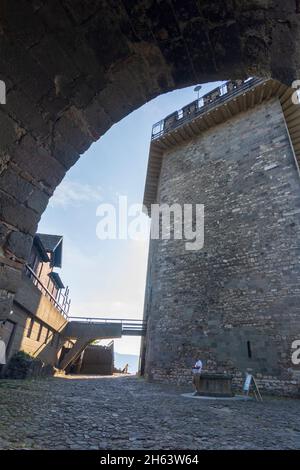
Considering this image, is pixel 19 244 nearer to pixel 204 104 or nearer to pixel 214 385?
pixel 214 385

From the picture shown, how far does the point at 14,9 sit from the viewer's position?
176 centimetres

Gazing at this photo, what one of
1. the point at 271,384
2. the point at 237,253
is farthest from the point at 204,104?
the point at 271,384

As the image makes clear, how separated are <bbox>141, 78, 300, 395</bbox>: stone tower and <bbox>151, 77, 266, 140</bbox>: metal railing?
0.10 m

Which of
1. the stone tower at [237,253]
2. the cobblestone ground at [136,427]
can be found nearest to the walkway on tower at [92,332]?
the stone tower at [237,253]

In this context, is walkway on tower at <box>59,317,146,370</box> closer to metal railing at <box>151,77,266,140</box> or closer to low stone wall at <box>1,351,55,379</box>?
low stone wall at <box>1,351,55,379</box>

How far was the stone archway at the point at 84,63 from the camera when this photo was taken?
6.01 ft

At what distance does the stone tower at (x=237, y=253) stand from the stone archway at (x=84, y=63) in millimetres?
8784

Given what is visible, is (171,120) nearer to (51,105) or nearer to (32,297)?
(32,297)

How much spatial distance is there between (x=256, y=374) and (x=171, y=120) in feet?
48.4

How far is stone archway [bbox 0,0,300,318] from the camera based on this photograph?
1.83m

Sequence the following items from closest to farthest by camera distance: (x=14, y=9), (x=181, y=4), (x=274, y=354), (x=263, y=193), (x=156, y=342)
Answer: (x=14, y=9), (x=181, y=4), (x=274, y=354), (x=263, y=193), (x=156, y=342)

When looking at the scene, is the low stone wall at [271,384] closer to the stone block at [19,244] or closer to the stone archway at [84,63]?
the stone archway at [84,63]
